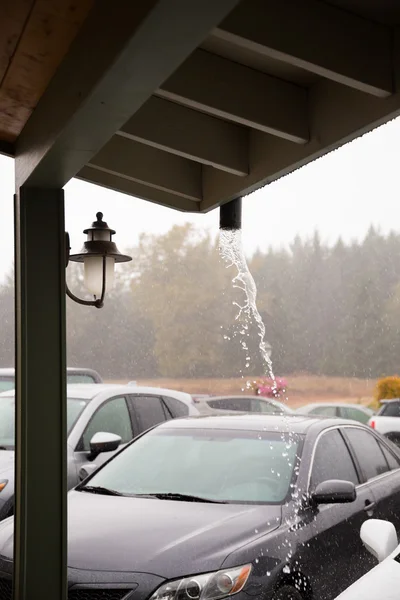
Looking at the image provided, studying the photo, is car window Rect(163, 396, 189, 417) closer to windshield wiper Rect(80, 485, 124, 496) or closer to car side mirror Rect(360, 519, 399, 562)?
windshield wiper Rect(80, 485, 124, 496)

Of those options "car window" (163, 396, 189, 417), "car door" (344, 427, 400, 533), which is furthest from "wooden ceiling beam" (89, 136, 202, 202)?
"car window" (163, 396, 189, 417)

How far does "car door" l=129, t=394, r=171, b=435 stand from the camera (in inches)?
294

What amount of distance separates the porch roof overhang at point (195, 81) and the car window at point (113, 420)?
3.43 metres

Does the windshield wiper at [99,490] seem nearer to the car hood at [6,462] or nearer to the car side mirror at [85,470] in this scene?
the car hood at [6,462]

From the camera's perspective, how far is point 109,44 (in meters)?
1.96

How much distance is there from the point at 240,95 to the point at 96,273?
306cm

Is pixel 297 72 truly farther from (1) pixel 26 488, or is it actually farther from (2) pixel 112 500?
(2) pixel 112 500

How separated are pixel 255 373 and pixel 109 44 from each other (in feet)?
157

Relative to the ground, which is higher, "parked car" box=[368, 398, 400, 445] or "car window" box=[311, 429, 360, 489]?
"car window" box=[311, 429, 360, 489]

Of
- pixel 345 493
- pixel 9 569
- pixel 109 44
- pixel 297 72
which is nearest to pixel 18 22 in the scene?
pixel 109 44

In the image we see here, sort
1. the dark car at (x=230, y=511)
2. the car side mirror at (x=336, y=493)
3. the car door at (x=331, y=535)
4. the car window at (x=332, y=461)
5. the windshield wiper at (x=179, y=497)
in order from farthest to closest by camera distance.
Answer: the car window at (x=332, y=461) → the windshield wiper at (x=179, y=497) → the car side mirror at (x=336, y=493) → the car door at (x=331, y=535) → the dark car at (x=230, y=511)

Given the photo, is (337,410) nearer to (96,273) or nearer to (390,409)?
(390,409)

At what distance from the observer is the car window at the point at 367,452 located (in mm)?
5246

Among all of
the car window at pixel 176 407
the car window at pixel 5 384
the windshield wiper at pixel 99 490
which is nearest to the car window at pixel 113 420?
the car window at pixel 176 407
